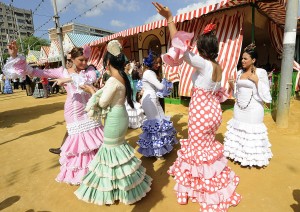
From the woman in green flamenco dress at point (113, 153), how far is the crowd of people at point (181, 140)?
0.01m

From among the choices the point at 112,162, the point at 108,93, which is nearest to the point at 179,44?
the point at 108,93

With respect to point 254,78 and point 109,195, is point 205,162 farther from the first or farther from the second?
point 254,78

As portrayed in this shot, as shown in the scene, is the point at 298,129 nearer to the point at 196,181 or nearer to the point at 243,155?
the point at 243,155

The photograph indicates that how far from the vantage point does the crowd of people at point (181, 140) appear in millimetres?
2455

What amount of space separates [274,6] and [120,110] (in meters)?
7.36

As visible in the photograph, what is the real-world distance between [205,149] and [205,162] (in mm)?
162

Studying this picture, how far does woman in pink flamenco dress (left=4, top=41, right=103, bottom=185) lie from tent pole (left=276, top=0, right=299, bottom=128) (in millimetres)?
4886

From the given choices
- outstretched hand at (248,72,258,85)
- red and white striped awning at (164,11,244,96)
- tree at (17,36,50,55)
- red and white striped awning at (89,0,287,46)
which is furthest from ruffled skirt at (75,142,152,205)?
tree at (17,36,50,55)

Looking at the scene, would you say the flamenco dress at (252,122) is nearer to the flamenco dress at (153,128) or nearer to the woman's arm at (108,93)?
the flamenco dress at (153,128)

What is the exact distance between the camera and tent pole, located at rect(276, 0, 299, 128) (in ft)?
16.8

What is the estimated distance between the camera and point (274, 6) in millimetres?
7109

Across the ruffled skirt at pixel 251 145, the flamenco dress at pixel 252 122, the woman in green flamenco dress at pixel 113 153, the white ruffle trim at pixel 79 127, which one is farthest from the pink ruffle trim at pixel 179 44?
the ruffled skirt at pixel 251 145

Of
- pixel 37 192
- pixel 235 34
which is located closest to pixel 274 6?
pixel 235 34

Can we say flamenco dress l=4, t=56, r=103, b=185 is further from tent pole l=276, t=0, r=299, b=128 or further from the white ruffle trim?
tent pole l=276, t=0, r=299, b=128
